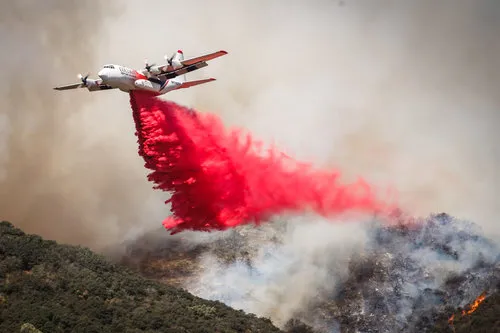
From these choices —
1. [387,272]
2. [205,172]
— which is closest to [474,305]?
[387,272]

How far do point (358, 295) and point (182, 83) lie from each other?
5325 cm

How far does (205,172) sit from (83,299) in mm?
18265

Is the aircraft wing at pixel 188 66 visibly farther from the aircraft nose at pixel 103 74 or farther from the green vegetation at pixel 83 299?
the green vegetation at pixel 83 299

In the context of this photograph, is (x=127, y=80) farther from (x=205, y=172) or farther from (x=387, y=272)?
(x=387, y=272)

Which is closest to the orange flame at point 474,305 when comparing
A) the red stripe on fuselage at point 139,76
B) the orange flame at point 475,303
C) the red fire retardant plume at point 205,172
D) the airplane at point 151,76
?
the orange flame at point 475,303

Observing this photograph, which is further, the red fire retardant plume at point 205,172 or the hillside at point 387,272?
the hillside at point 387,272

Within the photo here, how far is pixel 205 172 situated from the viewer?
70438 mm

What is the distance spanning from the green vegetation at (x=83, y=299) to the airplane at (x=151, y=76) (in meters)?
20.2

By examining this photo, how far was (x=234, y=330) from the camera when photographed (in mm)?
69438

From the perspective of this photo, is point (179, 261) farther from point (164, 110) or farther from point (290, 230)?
point (164, 110)

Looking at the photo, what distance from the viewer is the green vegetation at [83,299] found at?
60.1 m

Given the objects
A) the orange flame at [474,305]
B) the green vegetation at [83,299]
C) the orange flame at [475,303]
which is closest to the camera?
the green vegetation at [83,299]

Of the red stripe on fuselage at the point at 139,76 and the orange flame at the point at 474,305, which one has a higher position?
the red stripe on fuselage at the point at 139,76

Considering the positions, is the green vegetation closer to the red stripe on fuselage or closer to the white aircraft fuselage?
the white aircraft fuselage
